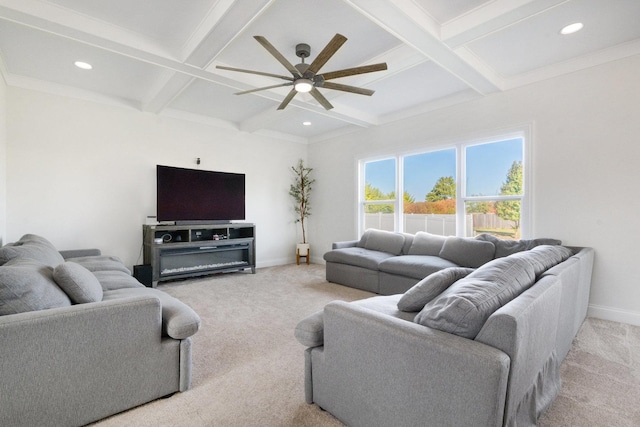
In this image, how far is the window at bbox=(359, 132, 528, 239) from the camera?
3.91 metres

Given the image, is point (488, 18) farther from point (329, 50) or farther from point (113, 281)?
point (113, 281)

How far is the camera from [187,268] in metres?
4.73

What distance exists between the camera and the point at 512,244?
11.7 feet

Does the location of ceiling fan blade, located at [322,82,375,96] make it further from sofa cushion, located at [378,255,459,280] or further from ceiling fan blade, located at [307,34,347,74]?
sofa cushion, located at [378,255,459,280]

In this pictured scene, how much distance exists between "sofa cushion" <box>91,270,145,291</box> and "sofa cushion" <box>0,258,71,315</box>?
888 millimetres

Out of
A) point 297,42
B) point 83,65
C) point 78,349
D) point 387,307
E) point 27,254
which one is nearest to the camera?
point 78,349

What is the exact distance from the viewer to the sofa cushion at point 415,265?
358 centimetres

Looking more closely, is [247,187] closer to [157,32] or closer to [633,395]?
[157,32]

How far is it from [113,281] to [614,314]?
4879 millimetres

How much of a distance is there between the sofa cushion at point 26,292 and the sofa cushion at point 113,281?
888 mm

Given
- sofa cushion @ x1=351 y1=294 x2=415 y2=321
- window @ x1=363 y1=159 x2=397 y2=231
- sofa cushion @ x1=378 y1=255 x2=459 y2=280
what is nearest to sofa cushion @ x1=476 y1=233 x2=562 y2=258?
sofa cushion @ x1=378 y1=255 x2=459 y2=280

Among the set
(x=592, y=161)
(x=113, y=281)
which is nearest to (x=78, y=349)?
(x=113, y=281)

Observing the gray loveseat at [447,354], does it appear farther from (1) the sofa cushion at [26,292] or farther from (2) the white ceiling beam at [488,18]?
(2) the white ceiling beam at [488,18]

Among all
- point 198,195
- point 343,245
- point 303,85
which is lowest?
point 343,245
